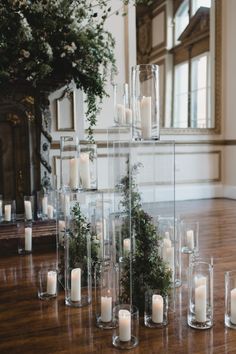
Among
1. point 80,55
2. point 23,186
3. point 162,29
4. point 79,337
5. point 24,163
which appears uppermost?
point 162,29

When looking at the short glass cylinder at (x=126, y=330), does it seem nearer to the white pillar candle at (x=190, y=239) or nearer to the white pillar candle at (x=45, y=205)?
the white pillar candle at (x=190, y=239)

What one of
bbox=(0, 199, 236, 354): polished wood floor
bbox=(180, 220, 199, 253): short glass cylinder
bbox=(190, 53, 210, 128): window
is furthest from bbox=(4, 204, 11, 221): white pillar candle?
bbox=(190, 53, 210, 128): window

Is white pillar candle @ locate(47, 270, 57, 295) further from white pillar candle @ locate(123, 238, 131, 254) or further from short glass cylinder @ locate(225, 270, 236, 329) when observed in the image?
short glass cylinder @ locate(225, 270, 236, 329)

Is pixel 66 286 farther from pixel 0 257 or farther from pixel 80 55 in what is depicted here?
pixel 80 55

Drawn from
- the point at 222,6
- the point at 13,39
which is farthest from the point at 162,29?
the point at 13,39

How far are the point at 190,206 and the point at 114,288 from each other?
129 inches

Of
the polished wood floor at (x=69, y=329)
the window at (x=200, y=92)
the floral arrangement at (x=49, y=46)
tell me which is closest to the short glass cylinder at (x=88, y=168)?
the polished wood floor at (x=69, y=329)

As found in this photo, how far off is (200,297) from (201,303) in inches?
1.1

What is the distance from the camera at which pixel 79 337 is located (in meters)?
1.57

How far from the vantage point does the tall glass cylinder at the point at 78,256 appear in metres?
1.93

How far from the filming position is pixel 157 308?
1652mm

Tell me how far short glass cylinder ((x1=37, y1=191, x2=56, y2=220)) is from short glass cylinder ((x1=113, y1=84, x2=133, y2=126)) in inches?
57.1

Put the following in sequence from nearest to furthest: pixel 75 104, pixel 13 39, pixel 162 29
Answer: pixel 13 39
pixel 75 104
pixel 162 29

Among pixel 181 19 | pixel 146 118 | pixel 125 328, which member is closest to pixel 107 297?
pixel 125 328
